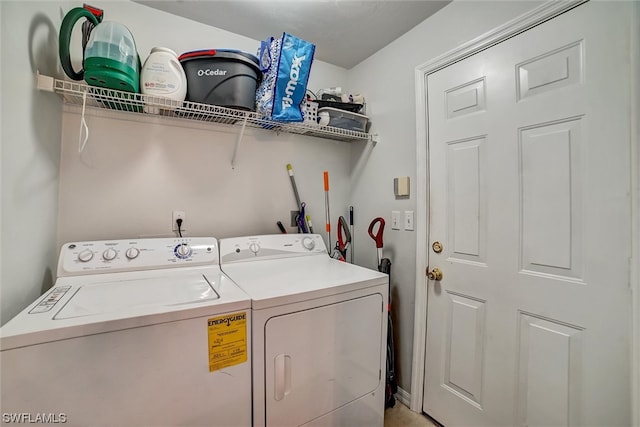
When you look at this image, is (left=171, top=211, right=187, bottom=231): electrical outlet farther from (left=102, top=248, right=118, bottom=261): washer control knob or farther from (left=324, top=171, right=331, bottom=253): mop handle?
(left=324, top=171, right=331, bottom=253): mop handle

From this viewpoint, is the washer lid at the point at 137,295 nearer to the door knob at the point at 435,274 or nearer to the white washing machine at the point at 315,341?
the white washing machine at the point at 315,341

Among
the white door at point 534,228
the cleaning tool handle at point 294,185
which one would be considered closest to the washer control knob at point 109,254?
the cleaning tool handle at point 294,185

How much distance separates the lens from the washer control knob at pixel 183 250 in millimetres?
1428

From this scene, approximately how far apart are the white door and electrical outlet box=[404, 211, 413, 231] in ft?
0.47

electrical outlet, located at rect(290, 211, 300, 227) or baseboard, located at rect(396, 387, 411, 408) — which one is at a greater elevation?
electrical outlet, located at rect(290, 211, 300, 227)

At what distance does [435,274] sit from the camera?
1.62 metres

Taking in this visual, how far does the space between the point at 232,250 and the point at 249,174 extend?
599 mm

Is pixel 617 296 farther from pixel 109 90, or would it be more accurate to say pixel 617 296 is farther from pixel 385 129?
pixel 109 90

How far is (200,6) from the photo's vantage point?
1597 millimetres

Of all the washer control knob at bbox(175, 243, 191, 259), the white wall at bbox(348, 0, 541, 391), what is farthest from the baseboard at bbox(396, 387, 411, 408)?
the washer control knob at bbox(175, 243, 191, 259)

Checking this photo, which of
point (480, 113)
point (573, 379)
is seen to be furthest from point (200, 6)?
point (573, 379)

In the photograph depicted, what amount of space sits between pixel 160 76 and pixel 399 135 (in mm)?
1465

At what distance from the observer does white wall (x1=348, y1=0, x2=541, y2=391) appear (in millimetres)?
1583

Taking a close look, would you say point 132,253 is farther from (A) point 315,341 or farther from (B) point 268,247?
(A) point 315,341
